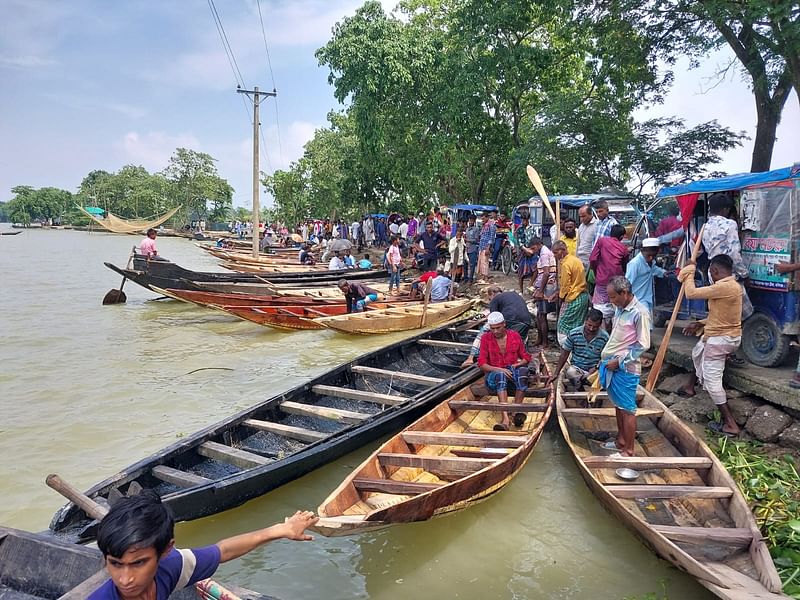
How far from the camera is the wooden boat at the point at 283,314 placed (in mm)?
11797

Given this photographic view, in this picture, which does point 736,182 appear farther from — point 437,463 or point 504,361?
point 437,463

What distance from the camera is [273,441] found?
519 centimetres

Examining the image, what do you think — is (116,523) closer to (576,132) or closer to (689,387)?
(689,387)

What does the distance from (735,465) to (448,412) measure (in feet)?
9.01

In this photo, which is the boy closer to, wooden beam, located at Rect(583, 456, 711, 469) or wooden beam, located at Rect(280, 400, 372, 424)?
wooden beam, located at Rect(280, 400, 372, 424)

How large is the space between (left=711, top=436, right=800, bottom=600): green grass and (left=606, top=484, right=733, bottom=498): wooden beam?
393mm

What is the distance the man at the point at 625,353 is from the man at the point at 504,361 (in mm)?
1206

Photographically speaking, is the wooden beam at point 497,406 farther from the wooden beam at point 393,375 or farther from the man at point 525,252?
the man at point 525,252

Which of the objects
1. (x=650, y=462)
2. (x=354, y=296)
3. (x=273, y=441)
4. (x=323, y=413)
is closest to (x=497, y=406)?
(x=650, y=462)

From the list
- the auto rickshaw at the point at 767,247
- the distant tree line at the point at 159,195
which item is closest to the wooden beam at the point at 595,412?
the auto rickshaw at the point at 767,247

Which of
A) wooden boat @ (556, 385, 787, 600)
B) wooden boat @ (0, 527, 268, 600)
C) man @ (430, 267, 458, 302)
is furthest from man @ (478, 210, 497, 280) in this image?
wooden boat @ (0, 527, 268, 600)

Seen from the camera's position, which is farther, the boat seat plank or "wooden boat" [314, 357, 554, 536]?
the boat seat plank

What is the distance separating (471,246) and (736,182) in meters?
9.51

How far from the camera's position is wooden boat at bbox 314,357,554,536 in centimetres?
353
